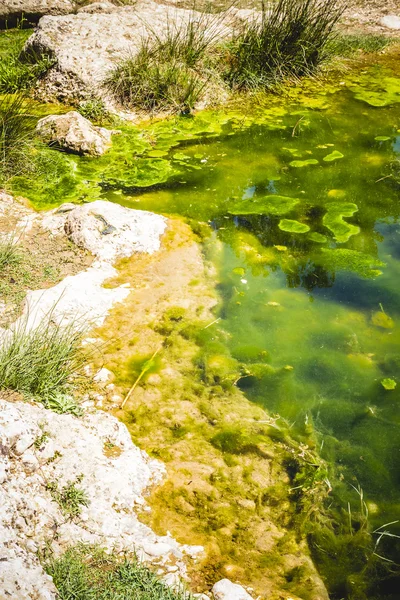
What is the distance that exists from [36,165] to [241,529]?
127 inches

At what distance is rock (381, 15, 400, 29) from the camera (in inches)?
287

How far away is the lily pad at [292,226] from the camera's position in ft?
11.7

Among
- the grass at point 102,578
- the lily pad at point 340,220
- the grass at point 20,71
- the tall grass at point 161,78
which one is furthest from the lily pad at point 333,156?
the grass at point 102,578

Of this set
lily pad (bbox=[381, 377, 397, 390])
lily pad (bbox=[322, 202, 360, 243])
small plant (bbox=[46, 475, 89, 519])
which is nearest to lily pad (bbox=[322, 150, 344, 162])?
lily pad (bbox=[322, 202, 360, 243])

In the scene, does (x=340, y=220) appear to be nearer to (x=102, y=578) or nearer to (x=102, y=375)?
(x=102, y=375)

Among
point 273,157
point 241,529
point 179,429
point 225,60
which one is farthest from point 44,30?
point 241,529

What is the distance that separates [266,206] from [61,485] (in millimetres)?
2600

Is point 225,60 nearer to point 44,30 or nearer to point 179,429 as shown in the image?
point 44,30

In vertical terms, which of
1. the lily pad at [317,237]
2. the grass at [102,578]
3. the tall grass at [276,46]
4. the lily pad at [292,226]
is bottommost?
the grass at [102,578]

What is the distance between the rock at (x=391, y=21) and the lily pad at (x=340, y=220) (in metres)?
4.93

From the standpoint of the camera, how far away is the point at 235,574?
68.7 inches

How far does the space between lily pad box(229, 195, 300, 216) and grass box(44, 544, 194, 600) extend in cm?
263

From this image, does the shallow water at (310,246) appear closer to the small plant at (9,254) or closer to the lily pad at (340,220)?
the lily pad at (340,220)

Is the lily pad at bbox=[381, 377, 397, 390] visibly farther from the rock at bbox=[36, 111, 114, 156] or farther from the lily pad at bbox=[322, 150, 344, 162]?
the rock at bbox=[36, 111, 114, 156]
